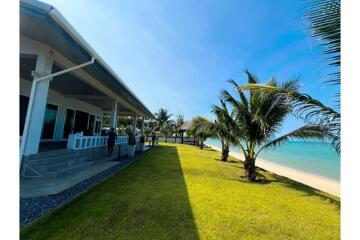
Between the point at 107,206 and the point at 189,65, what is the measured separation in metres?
18.7

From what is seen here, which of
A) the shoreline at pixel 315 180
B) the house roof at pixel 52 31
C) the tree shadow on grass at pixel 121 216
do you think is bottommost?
the shoreline at pixel 315 180

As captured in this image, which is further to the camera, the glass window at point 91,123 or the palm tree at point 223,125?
the glass window at point 91,123

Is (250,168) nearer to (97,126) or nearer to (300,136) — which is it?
(300,136)

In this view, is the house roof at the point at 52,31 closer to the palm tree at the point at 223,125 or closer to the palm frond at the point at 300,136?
the palm tree at the point at 223,125

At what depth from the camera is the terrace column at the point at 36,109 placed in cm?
526

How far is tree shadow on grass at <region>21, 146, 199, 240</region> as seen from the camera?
3211mm

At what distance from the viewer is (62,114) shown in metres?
12.6

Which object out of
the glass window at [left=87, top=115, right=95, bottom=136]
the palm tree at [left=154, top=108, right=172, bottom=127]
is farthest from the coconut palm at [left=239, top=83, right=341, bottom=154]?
the palm tree at [left=154, top=108, right=172, bottom=127]

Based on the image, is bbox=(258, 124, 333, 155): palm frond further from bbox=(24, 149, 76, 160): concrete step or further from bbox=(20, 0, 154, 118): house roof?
bbox=(24, 149, 76, 160): concrete step

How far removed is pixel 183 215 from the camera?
4168 mm

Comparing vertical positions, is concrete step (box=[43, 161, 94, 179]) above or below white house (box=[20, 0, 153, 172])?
below

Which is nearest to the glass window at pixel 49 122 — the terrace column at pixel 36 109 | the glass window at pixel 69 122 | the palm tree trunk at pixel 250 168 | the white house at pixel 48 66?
the white house at pixel 48 66

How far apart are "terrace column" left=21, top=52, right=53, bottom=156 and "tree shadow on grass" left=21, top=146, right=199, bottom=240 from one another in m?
2.06
